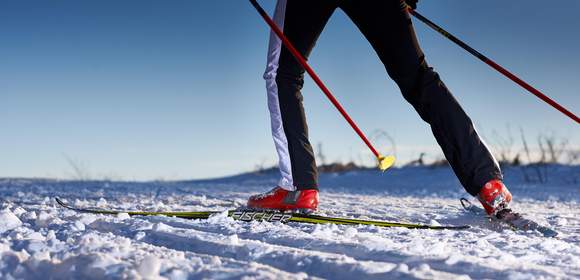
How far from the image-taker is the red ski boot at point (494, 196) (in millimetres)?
2840

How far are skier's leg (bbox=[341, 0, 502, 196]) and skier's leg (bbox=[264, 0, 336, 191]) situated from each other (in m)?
0.36

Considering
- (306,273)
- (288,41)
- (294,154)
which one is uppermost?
(288,41)

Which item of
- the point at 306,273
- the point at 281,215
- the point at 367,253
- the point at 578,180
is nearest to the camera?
the point at 306,273

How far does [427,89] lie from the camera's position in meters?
2.90

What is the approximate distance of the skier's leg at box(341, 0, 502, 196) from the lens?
2875 millimetres

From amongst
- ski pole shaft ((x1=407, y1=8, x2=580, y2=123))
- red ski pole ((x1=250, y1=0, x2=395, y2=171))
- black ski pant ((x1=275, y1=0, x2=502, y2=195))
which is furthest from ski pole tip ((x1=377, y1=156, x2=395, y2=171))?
ski pole shaft ((x1=407, y1=8, x2=580, y2=123))

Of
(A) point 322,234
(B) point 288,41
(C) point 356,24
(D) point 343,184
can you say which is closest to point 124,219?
(A) point 322,234

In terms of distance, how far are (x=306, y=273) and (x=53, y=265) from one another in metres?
0.68

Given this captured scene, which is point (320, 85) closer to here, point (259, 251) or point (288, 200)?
point (288, 200)

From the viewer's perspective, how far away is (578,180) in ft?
26.8

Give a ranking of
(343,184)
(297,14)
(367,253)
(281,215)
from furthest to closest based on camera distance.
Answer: (343,184) < (297,14) < (281,215) < (367,253)

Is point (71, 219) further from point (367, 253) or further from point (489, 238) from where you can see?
point (489, 238)

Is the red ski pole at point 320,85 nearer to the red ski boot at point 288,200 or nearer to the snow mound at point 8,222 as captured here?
the red ski boot at point 288,200

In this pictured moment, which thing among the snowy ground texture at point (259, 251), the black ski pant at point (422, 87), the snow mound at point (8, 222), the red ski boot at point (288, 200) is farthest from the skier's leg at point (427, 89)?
the snow mound at point (8, 222)
